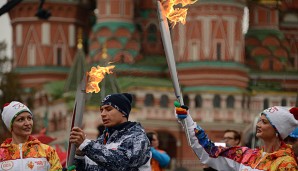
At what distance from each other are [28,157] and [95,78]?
0.75 m

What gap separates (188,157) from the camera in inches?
2530

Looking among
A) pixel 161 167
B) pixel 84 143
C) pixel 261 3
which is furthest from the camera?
pixel 261 3

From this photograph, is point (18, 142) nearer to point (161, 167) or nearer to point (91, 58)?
point (161, 167)

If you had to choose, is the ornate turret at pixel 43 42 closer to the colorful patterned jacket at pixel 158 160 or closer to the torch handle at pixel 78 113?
the colorful patterned jacket at pixel 158 160

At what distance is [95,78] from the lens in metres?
9.92

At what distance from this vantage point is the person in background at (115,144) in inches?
370

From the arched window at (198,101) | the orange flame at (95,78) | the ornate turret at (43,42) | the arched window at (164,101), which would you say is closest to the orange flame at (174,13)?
the orange flame at (95,78)

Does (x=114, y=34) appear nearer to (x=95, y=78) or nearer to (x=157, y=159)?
(x=157, y=159)

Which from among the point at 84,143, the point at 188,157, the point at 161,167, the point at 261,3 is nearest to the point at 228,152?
the point at 84,143

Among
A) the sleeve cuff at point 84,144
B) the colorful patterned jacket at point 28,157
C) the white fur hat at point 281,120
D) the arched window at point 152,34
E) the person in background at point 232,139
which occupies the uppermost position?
the arched window at point 152,34

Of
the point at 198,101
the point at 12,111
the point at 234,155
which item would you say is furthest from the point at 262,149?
the point at 198,101

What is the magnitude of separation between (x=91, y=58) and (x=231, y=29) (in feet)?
23.3

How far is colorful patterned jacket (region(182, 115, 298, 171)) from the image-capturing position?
941cm

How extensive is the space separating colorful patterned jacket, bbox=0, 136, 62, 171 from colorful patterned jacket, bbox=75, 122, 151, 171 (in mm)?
264
